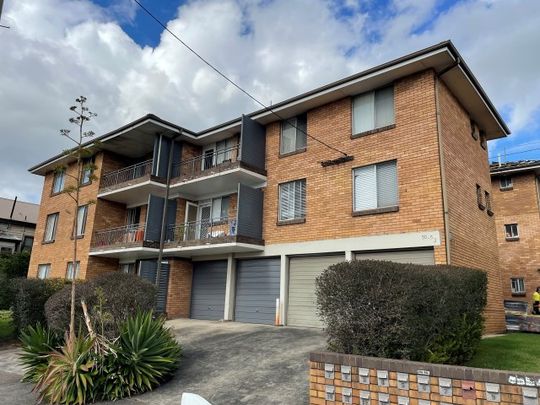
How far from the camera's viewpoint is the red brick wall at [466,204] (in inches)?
491

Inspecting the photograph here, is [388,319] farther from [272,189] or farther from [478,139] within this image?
[478,139]

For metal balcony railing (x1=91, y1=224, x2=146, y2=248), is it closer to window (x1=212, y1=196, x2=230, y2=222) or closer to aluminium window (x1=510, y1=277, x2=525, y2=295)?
window (x1=212, y1=196, x2=230, y2=222)

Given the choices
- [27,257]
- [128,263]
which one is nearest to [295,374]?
[128,263]

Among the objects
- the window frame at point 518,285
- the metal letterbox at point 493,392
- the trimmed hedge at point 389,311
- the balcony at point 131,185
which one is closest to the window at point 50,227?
the balcony at point 131,185

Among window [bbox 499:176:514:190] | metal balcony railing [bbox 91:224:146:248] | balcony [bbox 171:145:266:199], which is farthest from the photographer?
window [bbox 499:176:514:190]

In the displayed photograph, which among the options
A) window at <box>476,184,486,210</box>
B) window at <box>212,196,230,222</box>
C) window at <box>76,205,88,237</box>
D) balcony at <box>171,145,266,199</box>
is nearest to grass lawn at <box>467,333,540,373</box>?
window at <box>476,184,486,210</box>

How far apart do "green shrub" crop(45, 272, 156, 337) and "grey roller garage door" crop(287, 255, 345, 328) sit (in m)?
6.14

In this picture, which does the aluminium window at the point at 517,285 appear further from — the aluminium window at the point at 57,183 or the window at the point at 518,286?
the aluminium window at the point at 57,183

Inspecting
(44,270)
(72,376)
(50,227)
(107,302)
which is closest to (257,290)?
(107,302)

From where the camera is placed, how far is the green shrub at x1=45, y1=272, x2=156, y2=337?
8836 millimetres

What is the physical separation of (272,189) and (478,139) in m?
8.19

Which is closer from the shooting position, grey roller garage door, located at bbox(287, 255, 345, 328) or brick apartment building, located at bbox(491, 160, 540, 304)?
grey roller garage door, located at bbox(287, 255, 345, 328)

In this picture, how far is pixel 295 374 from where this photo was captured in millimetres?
7984

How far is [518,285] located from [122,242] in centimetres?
2248
